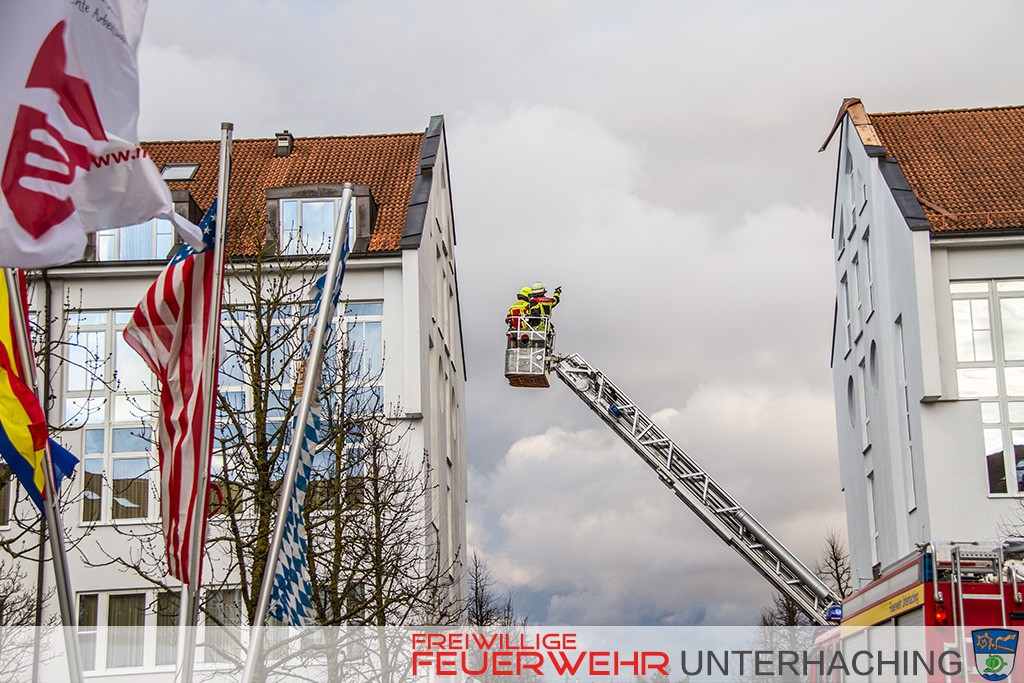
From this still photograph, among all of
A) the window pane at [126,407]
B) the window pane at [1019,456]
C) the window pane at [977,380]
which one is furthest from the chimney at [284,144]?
the window pane at [1019,456]

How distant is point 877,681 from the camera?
16.4 meters

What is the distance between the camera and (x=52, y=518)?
8.91 meters

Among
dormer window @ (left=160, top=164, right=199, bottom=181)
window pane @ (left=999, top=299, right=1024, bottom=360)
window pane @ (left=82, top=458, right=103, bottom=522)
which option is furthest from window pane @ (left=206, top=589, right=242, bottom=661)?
window pane @ (left=999, top=299, right=1024, bottom=360)

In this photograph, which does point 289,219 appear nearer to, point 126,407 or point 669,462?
point 126,407

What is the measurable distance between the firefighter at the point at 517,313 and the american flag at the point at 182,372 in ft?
75.9

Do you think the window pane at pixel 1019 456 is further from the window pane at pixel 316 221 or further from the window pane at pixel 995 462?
the window pane at pixel 316 221

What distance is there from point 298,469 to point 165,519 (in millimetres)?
976

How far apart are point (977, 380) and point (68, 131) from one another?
86.2 ft

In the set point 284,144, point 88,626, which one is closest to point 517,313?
point 284,144

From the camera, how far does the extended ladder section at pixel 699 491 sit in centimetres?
3088

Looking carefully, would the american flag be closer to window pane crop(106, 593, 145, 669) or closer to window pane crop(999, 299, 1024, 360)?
window pane crop(106, 593, 145, 669)

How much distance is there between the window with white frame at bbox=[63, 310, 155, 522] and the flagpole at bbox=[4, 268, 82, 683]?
20639 mm

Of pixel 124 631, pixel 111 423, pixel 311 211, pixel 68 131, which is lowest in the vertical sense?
pixel 124 631

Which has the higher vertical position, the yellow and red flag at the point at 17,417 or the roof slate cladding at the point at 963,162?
the roof slate cladding at the point at 963,162
